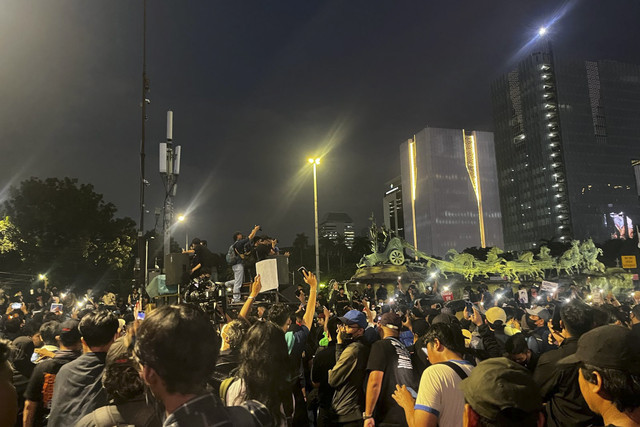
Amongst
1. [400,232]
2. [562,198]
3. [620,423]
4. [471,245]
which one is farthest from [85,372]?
[400,232]

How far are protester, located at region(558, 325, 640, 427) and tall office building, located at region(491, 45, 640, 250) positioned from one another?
10627 centimetres

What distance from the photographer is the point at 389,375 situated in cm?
471

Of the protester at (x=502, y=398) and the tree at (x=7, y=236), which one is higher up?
the tree at (x=7, y=236)

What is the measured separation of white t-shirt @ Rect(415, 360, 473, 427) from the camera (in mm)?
3236

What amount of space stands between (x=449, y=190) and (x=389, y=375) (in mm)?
88294

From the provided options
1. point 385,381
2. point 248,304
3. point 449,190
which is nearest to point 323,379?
point 385,381

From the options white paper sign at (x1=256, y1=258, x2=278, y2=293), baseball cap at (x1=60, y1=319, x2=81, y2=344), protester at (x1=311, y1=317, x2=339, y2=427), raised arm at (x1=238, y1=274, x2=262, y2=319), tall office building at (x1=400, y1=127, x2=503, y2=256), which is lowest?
protester at (x1=311, y1=317, x2=339, y2=427)

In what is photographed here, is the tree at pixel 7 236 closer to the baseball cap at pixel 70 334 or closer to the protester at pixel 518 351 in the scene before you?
the baseball cap at pixel 70 334

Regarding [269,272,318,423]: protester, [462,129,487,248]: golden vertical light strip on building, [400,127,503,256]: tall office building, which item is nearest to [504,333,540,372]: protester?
[269,272,318,423]: protester

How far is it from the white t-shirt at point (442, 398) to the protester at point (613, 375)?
1.11 m

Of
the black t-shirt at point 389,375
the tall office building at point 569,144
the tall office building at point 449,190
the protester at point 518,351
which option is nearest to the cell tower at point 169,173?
the black t-shirt at point 389,375

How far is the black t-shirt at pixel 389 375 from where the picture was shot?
183 inches

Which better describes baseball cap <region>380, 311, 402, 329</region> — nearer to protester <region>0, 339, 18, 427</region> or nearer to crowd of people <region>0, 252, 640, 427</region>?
crowd of people <region>0, 252, 640, 427</region>

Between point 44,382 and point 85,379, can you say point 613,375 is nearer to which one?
point 85,379
